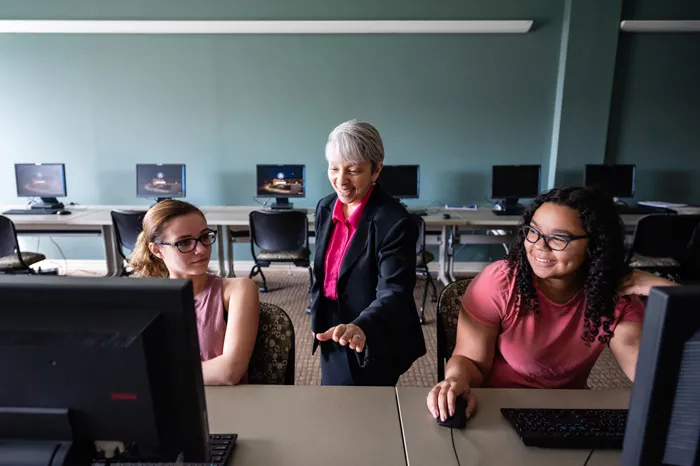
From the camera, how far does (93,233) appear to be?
14.1ft

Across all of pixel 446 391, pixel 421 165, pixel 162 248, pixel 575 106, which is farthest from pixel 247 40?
pixel 446 391

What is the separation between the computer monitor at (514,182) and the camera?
416 cm

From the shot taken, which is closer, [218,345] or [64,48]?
[218,345]

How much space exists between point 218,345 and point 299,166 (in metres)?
3.13

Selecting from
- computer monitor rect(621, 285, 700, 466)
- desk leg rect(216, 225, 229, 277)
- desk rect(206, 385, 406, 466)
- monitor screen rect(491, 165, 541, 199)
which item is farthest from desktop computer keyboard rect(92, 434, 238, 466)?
monitor screen rect(491, 165, 541, 199)

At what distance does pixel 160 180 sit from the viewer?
4.30 m

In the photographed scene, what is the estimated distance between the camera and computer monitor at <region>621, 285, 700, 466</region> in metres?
0.52

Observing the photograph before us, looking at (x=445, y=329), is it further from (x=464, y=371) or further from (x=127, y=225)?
(x=127, y=225)

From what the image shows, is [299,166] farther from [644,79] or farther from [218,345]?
[644,79]

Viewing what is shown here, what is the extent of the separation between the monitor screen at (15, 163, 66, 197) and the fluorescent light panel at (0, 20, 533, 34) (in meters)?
1.30

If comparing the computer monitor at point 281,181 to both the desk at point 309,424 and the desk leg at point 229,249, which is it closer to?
the desk leg at point 229,249

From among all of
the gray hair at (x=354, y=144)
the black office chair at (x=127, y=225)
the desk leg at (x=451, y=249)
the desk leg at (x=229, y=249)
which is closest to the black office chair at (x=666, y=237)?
the desk leg at (x=451, y=249)

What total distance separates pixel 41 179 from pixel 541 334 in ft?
15.7

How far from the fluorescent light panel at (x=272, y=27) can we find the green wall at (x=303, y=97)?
0.42ft
